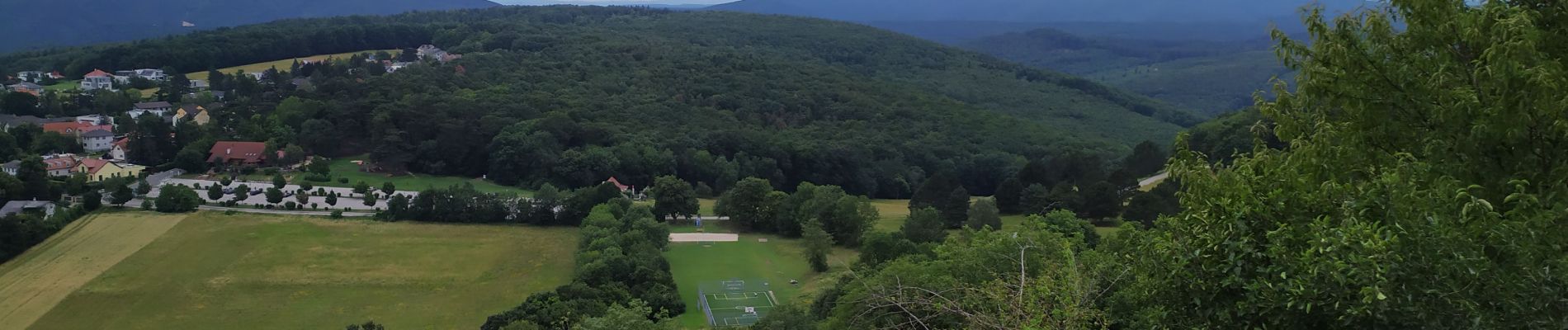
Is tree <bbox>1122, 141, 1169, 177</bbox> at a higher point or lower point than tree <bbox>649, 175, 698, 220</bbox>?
higher

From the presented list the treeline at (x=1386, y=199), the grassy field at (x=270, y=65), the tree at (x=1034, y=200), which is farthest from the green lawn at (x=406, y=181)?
the treeline at (x=1386, y=199)

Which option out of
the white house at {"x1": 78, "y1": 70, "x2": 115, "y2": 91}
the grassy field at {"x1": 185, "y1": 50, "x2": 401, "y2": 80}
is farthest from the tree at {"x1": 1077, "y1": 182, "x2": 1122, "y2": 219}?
the white house at {"x1": 78, "y1": 70, "x2": 115, "y2": 91}

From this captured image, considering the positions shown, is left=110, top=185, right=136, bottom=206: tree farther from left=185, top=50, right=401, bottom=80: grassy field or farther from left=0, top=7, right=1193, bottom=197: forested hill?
left=185, top=50, right=401, bottom=80: grassy field

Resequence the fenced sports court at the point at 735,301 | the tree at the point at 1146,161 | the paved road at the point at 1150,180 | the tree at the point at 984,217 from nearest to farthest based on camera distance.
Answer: the fenced sports court at the point at 735,301, the tree at the point at 984,217, the paved road at the point at 1150,180, the tree at the point at 1146,161

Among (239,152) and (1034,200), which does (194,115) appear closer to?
(239,152)

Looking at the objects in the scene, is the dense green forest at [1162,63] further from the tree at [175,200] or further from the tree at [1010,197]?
the tree at [175,200]
